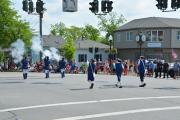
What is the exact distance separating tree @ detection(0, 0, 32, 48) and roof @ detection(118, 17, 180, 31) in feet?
65.5

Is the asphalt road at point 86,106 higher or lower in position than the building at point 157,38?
lower

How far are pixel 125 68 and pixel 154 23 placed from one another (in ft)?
100

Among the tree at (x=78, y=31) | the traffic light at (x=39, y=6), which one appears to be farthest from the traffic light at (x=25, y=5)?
the tree at (x=78, y=31)

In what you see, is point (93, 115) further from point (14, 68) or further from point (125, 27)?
point (125, 27)

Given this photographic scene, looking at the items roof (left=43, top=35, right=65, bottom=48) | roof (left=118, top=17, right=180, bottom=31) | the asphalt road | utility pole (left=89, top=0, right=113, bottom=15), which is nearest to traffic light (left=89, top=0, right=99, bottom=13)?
utility pole (left=89, top=0, right=113, bottom=15)

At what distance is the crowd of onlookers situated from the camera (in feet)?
141

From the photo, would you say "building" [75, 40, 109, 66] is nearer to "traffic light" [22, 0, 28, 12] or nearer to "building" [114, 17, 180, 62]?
"building" [114, 17, 180, 62]

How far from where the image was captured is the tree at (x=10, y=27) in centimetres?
6253

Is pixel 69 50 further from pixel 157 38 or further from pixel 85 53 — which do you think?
pixel 157 38

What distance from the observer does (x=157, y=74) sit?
4316cm

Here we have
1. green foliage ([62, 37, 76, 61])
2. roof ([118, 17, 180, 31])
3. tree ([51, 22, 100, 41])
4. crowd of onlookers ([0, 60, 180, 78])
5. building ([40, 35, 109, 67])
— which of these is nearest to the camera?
crowd of onlookers ([0, 60, 180, 78])

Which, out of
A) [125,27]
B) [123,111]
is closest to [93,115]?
[123,111]

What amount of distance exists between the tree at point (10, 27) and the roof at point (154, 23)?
1998 cm

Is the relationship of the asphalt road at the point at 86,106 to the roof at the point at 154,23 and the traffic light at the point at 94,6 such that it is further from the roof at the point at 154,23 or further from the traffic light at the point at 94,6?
the roof at the point at 154,23
